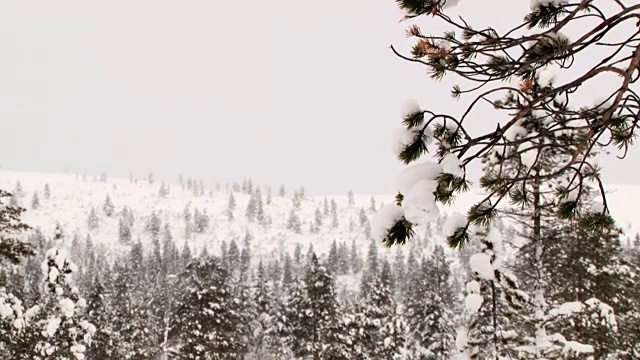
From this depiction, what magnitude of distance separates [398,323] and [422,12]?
1369 inches

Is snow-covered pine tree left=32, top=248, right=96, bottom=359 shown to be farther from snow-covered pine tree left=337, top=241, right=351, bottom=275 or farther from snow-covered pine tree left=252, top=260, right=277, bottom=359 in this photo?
snow-covered pine tree left=337, top=241, right=351, bottom=275

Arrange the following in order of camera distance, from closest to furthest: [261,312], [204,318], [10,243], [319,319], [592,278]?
[10,243] → [592,278] → [204,318] → [319,319] → [261,312]

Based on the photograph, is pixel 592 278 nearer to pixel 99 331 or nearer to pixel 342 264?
pixel 99 331

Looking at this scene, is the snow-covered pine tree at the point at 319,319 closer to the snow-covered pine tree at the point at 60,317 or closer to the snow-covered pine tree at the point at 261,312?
the snow-covered pine tree at the point at 60,317

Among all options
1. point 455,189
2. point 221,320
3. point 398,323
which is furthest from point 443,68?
point 398,323

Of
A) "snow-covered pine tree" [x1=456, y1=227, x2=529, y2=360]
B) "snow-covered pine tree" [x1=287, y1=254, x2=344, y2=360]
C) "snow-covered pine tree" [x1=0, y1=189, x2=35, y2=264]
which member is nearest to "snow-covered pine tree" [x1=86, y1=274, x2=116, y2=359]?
"snow-covered pine tree" [x1=287, y1=254, x2=344, y2=360]

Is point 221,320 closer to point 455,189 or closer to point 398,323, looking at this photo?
point 398,323

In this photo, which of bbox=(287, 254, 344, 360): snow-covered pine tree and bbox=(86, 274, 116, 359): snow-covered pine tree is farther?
bbox=(86, 274, 116, 359): snow-covered pine tree

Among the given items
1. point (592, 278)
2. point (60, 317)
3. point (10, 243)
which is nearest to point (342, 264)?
point (60, 317)

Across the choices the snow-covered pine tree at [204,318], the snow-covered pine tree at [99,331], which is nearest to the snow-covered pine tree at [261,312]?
the snow-covered pine tree at [99,331]

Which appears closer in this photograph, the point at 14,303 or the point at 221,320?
the point at 14,303

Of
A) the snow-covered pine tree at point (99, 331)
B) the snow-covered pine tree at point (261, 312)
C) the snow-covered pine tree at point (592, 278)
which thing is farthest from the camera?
the snow-covered pine tree at point (261, 312)

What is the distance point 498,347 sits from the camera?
10188mm

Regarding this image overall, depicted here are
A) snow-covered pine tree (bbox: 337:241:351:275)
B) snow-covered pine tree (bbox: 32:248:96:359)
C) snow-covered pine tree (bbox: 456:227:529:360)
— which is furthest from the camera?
snow-covered pine tree (bbox: 337:241:351:275)
